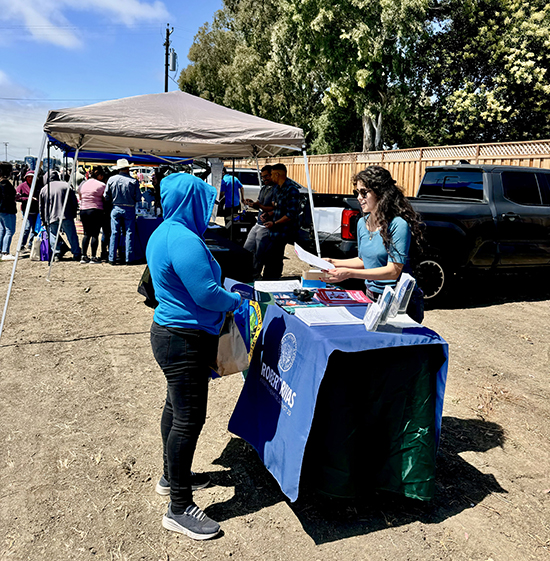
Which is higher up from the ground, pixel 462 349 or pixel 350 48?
pixel 350 48

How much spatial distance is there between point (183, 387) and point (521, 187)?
22.6ft

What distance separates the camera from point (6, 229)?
10.8 meters

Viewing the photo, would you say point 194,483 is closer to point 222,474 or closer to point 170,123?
point 222,474

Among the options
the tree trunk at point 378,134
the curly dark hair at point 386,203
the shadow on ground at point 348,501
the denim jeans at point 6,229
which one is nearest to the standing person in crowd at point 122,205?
the denim jeans at point 6,229

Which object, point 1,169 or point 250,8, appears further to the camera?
point 250,8

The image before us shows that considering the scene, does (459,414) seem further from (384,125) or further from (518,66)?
(384,125)

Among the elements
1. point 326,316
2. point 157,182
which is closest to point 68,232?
point 157,182

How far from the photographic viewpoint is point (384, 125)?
25172 mm

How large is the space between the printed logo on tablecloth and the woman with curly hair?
0.61m

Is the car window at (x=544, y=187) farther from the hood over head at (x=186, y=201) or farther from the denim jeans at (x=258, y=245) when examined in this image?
the hood over head at (x=186, y=201)

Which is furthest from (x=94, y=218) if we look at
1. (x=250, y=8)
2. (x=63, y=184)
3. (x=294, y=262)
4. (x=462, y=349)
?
(x=250, y=8)

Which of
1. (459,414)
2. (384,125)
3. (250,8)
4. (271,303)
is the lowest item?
(459,414)

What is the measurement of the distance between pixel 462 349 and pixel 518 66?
1945cm

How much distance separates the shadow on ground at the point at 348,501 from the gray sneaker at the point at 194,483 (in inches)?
3.4
